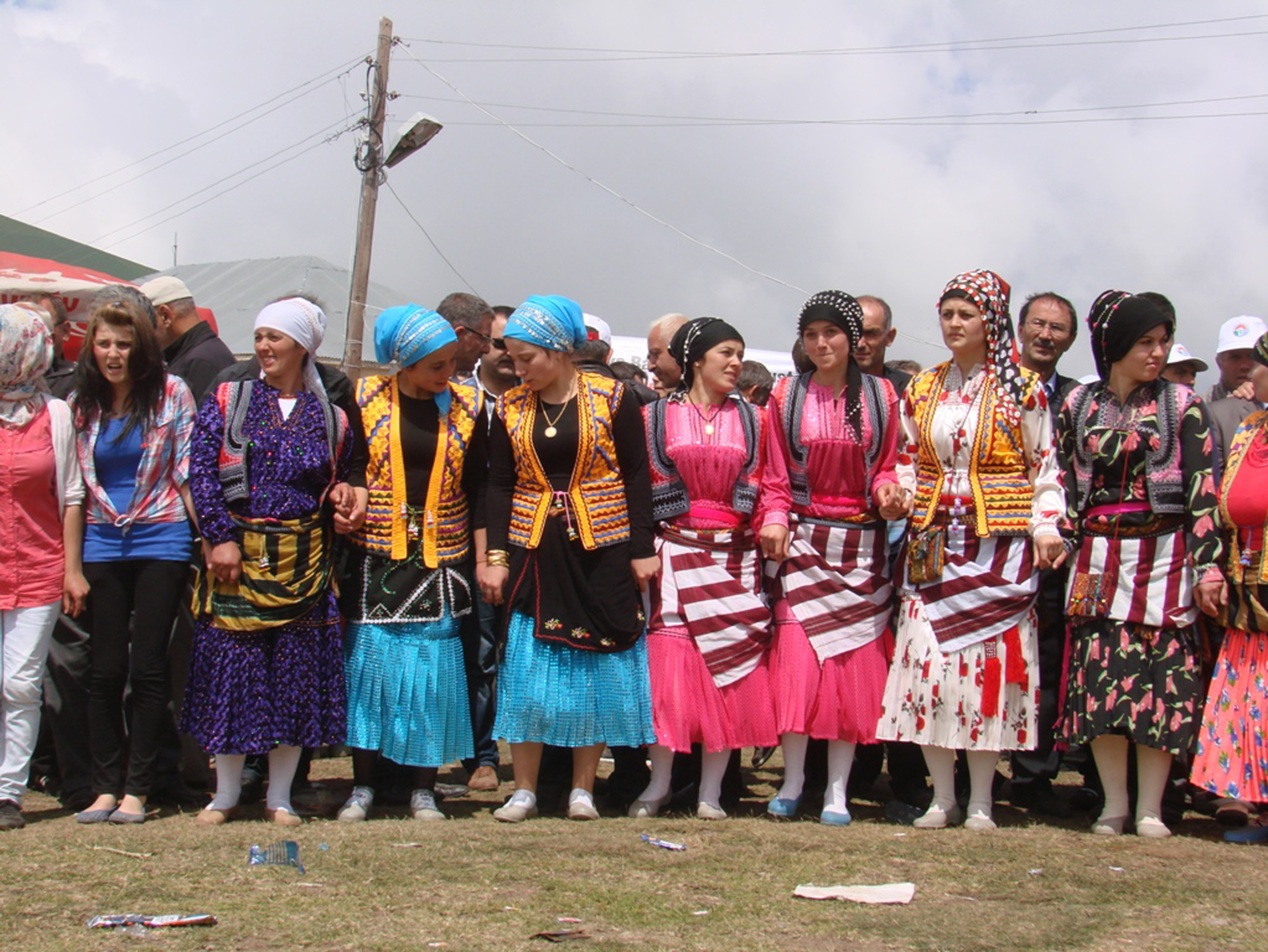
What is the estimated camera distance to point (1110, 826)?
487cm

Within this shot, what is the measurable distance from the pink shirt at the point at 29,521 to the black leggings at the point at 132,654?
16 cm

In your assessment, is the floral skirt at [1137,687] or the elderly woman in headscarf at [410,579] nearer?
the floral skirt at [1137,687]

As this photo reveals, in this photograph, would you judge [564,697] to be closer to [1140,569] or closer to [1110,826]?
[1110,826]

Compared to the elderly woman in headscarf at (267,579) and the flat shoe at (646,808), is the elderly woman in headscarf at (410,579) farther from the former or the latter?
the flat shoe at (646,808)

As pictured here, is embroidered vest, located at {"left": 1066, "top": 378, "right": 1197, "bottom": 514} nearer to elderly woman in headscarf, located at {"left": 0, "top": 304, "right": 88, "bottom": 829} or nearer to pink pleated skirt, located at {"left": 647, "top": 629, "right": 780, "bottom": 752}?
pink pleated skirt, located at {"left": 647, "top": 629, "right": 780, "bottom": 752}

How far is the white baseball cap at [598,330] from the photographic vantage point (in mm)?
6359

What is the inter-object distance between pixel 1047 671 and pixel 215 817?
342 cm

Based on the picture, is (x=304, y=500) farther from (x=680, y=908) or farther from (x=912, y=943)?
(x=912, y=943)

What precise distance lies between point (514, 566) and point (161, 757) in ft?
5.64

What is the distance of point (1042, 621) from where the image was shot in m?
5.40

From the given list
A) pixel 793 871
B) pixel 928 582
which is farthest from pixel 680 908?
pixel 928 582

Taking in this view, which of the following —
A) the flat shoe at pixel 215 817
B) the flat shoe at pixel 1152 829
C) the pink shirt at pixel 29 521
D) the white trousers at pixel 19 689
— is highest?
the pink shirt at pixel 29 521

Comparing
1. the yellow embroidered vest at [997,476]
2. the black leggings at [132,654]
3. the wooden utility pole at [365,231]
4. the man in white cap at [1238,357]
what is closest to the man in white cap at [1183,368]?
the man in white cap at [1238,357]

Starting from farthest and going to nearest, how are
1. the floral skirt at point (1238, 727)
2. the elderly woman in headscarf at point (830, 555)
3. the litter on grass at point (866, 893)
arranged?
the elderly woman in headscarf at point (830, 555)
the floral skirt at point (1238, 727)
the litter on grass at point (866, 893)
